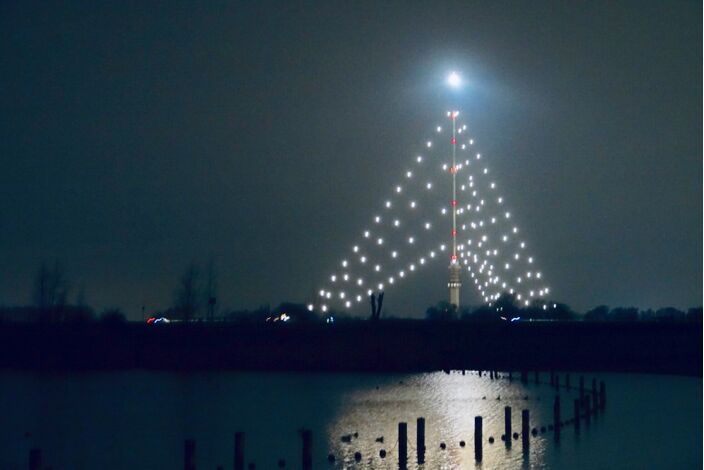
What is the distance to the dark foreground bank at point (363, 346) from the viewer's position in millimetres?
63844

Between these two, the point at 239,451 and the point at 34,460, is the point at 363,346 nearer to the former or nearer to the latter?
the point at 239,451

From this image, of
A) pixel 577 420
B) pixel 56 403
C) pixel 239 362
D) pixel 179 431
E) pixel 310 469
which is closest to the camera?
pixel 310 469

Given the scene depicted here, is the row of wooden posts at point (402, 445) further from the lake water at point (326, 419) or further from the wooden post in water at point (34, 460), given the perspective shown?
the lake water at point (326, 419)

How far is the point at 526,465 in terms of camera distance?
3097 cm

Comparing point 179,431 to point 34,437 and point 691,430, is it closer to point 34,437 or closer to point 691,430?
point 34,437

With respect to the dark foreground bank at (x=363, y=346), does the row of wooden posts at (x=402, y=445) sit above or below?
below

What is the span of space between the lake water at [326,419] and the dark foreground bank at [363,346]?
1.40 metres

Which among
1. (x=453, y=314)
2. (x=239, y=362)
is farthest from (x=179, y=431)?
(x=453, y=314)

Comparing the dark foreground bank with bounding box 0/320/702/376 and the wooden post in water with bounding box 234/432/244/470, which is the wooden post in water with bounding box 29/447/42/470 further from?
the dark foreground bank with bounding box 0/320/702/376

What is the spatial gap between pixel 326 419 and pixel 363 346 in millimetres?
24680

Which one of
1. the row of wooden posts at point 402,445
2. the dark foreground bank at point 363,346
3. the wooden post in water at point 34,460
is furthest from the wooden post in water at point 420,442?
the dark foreground bank at point 363,346

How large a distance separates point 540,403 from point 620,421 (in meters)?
7.35

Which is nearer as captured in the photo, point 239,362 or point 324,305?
point 239,362

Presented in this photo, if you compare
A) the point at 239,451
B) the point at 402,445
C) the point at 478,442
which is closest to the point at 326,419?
the point at 478,442
